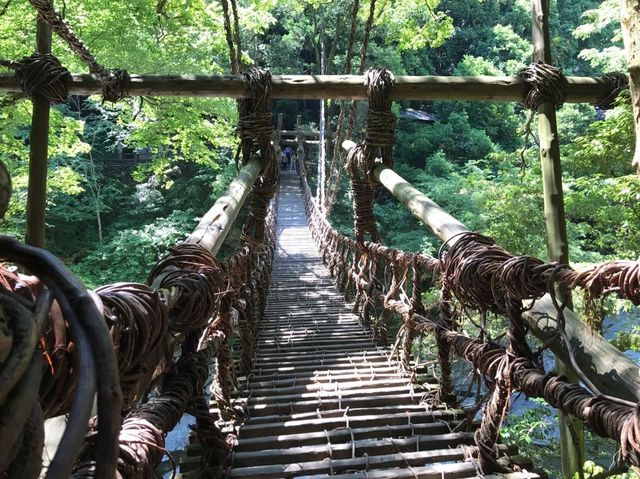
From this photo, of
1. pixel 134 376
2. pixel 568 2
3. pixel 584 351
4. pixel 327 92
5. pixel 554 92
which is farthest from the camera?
pixel 568 2

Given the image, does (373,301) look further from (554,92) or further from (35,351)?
(35,351)

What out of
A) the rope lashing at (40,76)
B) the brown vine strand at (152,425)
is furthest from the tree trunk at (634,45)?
the rope lashing at (40,76)

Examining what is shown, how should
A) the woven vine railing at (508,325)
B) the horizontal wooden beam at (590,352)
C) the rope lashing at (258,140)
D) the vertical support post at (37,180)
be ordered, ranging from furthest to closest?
the vertical support post at (37,180) → the rope lashing at (258,140) → the horizontal wooden beam at (590,352) → the woven vine railing at (508,325)

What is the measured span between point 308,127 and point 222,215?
13.0m

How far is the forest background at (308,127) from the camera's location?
4.34m

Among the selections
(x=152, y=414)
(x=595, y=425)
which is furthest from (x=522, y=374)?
(x=152, y=414)

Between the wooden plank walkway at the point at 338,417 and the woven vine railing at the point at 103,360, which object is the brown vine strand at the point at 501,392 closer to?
the wooden plank walkway at the point at 338,417

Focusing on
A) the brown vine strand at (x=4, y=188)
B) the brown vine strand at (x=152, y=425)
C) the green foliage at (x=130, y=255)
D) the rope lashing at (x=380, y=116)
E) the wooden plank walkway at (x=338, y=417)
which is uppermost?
the rope lashing at (x=380, y=116)

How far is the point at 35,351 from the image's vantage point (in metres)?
0.33

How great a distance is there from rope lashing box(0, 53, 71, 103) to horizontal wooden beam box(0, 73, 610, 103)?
65 mm

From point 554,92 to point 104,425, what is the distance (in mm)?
2294

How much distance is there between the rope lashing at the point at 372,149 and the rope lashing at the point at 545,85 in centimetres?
66

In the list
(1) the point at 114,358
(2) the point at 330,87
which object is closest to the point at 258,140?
(2) the point at 330,87

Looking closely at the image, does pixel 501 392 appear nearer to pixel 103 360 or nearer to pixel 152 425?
pixel 152 425
